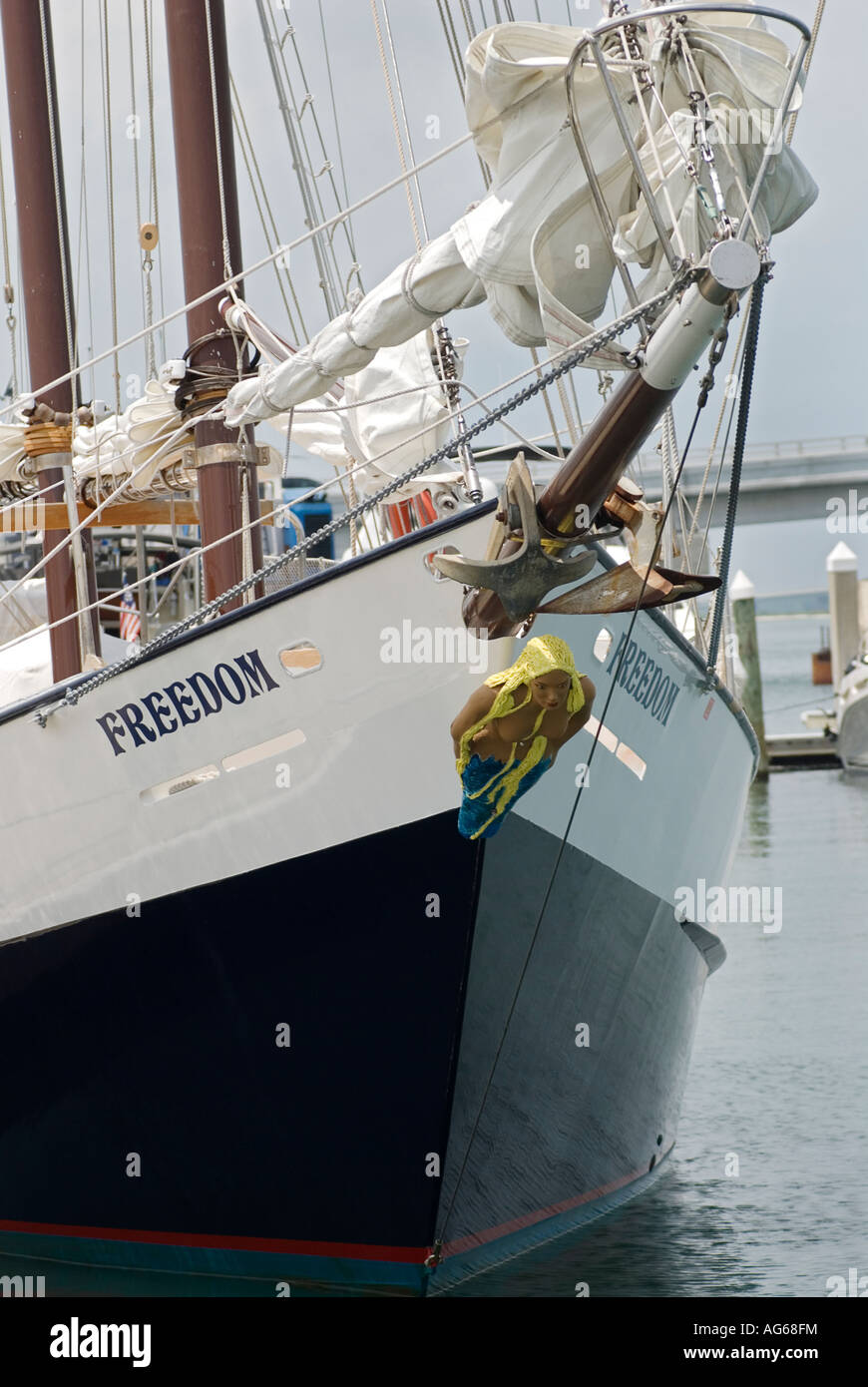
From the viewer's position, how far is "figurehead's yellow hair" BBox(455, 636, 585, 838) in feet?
21.0

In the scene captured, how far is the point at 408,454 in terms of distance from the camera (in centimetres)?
1033

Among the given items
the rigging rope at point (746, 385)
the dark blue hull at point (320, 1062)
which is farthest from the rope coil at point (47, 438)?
the rigging rope at point (746, 385)

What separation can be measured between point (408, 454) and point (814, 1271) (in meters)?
5.32

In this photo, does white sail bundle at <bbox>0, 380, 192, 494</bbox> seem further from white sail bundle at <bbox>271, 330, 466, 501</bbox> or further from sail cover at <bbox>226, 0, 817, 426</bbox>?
sail cover at <bbox>226, 0, 817, 426</bbox>

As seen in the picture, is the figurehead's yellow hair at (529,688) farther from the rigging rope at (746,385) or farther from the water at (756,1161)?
the water at (756,1161)

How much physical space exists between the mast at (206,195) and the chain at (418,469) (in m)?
1.82

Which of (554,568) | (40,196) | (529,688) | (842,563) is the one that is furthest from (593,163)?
(842,563)

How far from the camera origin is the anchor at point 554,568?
6.05 metres

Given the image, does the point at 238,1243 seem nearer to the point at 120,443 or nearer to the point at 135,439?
the point at 135,439

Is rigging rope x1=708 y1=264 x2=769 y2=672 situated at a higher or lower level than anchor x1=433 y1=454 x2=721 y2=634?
higher

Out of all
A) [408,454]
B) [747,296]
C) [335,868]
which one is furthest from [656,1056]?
[747,296]

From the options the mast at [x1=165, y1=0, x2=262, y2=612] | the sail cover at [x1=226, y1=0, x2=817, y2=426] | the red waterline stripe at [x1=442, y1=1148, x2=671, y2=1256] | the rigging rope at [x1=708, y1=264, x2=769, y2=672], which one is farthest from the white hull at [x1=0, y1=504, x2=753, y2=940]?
the mast at [x1=165, y1=0, x2=262, y2=612]

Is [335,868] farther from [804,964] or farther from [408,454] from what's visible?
[804,964]

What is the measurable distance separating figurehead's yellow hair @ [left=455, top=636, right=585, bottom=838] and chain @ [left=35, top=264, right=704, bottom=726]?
838 millimetres
